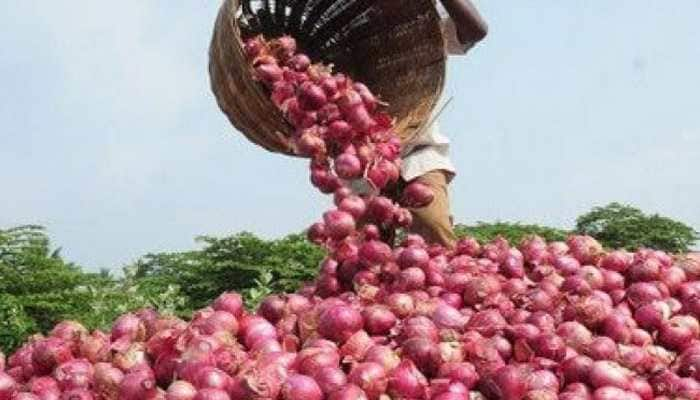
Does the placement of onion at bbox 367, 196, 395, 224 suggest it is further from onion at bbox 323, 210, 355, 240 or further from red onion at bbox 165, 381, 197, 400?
red onion at bbox 165, 381, 197, 400

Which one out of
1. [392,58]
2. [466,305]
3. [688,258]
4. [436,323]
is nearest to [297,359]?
[436,323]

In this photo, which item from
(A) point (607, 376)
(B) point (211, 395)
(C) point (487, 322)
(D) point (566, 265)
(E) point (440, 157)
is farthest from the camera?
(E) point (440, 157)

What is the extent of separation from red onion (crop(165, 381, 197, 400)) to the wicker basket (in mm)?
1860

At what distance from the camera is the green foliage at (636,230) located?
16.6m

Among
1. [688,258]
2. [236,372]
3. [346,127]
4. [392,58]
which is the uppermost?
[392,58]

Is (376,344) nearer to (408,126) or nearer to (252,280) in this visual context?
(408,126)

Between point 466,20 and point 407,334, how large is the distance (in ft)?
7.83

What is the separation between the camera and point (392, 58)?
171 inches

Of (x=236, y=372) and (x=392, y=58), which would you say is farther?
(x=392, y=58)

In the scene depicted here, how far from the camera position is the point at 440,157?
4797 millimetres

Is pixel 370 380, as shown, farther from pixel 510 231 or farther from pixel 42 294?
pixel 510 231

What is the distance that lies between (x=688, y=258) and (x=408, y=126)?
4.10ft

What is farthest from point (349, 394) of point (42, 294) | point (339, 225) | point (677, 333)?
point (42, 294)

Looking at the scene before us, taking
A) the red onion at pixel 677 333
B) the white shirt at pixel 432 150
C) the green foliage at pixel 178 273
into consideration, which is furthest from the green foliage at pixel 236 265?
the red onion at pixel 677 333
